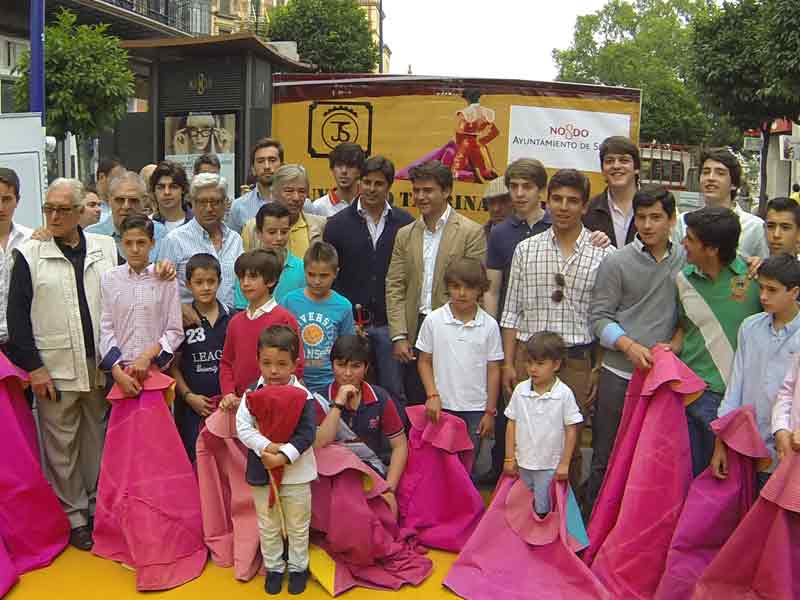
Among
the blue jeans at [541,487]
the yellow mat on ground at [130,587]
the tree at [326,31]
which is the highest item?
the tree at [326,31]

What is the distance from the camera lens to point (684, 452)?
395 cm

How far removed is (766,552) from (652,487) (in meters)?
0.58

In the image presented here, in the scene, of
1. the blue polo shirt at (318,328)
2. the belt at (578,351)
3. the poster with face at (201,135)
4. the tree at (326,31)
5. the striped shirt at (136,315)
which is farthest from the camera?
the tree at (326,31)

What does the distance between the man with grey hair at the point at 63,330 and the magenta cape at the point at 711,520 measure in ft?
9.71

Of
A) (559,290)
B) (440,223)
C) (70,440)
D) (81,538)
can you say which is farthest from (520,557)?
(70,440)

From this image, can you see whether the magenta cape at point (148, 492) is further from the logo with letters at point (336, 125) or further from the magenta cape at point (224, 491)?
the logo with letters at point (336, 125)

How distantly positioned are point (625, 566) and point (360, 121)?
20.1 ft

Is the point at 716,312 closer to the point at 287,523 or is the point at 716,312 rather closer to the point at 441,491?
the point at 441,491

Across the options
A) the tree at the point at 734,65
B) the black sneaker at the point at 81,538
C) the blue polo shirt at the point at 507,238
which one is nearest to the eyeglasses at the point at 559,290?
the blue polo shirt at the point at 507,238

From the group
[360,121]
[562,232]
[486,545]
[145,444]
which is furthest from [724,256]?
[360,121]

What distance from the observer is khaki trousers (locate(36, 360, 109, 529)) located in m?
4.54

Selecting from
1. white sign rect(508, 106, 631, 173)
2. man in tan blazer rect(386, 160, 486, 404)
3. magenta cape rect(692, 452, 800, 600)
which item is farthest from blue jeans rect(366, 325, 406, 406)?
white sign rect(508, 106, 631, 173)

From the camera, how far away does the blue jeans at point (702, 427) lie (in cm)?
409

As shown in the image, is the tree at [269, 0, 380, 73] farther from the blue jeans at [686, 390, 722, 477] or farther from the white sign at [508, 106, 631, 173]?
the blue jeans at [686, 390, 722, 477]
